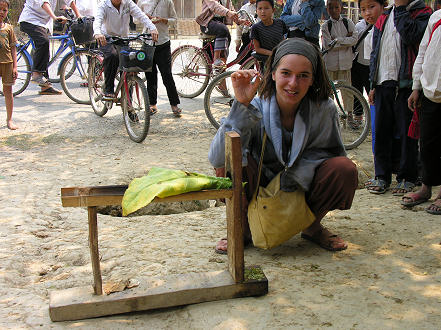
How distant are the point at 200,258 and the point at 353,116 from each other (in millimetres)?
3841

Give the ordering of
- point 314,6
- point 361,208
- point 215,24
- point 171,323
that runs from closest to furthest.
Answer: point 171,323 → point 361,208 → point 314,6 → point 215,24

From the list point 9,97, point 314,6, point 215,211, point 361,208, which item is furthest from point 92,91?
point 361,208

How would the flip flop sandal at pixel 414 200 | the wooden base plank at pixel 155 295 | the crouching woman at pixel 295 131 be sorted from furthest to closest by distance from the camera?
the flip flop sandal at pixel 414 200
the crouching woman at pixel 295 131
the wooden base plank at pixel 155 295

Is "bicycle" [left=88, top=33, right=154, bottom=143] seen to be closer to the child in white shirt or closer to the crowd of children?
the child in white shirt

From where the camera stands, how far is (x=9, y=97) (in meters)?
6.52

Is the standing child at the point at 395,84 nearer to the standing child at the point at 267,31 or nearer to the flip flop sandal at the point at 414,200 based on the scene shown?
the flip flop sandal at the point at 414,200

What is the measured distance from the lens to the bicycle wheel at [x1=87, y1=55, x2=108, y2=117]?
7.29 meters

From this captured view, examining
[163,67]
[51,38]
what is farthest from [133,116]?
[51,38]

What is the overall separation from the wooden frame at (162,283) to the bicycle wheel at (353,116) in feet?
12.1

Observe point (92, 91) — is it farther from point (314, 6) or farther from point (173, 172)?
point (173, 172)

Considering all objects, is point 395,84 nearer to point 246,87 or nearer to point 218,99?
point 246,87

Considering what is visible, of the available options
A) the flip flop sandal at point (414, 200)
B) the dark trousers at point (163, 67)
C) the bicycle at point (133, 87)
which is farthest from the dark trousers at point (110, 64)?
→ the flip flop sandal at point (414, 200)

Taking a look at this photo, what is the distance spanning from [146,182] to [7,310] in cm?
98

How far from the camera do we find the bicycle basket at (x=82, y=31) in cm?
771
